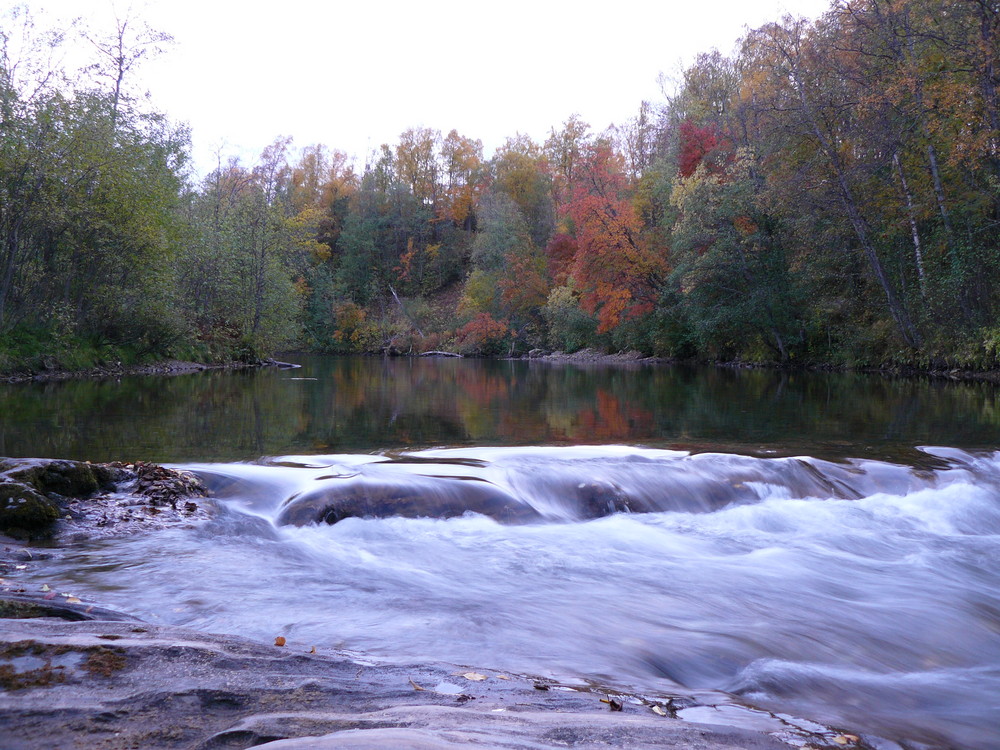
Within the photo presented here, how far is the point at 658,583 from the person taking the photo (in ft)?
14.4

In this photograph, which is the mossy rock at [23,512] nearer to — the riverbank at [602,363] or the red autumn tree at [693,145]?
the riverbank at [602,363]

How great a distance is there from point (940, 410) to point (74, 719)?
13.1m

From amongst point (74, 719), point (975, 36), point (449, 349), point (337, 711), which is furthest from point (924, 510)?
point (449, 349)

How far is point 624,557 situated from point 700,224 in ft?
74.9

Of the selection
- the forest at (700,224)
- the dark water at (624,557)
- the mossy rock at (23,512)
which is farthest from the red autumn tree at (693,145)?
the mossy rock at (23,512)

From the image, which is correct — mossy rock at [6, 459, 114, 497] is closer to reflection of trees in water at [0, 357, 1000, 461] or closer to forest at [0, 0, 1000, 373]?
reflection of trees in water at [0, 357, 1000, 461]

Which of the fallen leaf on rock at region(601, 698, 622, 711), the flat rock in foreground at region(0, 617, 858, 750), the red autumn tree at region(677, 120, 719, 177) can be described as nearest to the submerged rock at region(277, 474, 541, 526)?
the flat rock in foreground at region(0, 617, 858, 750)

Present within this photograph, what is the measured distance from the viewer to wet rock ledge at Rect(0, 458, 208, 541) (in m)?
4.43

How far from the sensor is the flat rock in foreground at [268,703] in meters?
1.59

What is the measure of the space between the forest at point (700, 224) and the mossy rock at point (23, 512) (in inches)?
538

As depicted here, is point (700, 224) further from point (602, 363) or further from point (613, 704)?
point (613, 704)

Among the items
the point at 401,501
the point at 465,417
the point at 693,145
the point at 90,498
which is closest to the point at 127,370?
the point at 465,417

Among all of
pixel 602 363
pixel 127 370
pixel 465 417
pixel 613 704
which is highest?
pixel 602 363

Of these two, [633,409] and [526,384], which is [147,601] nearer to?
[633,409]
